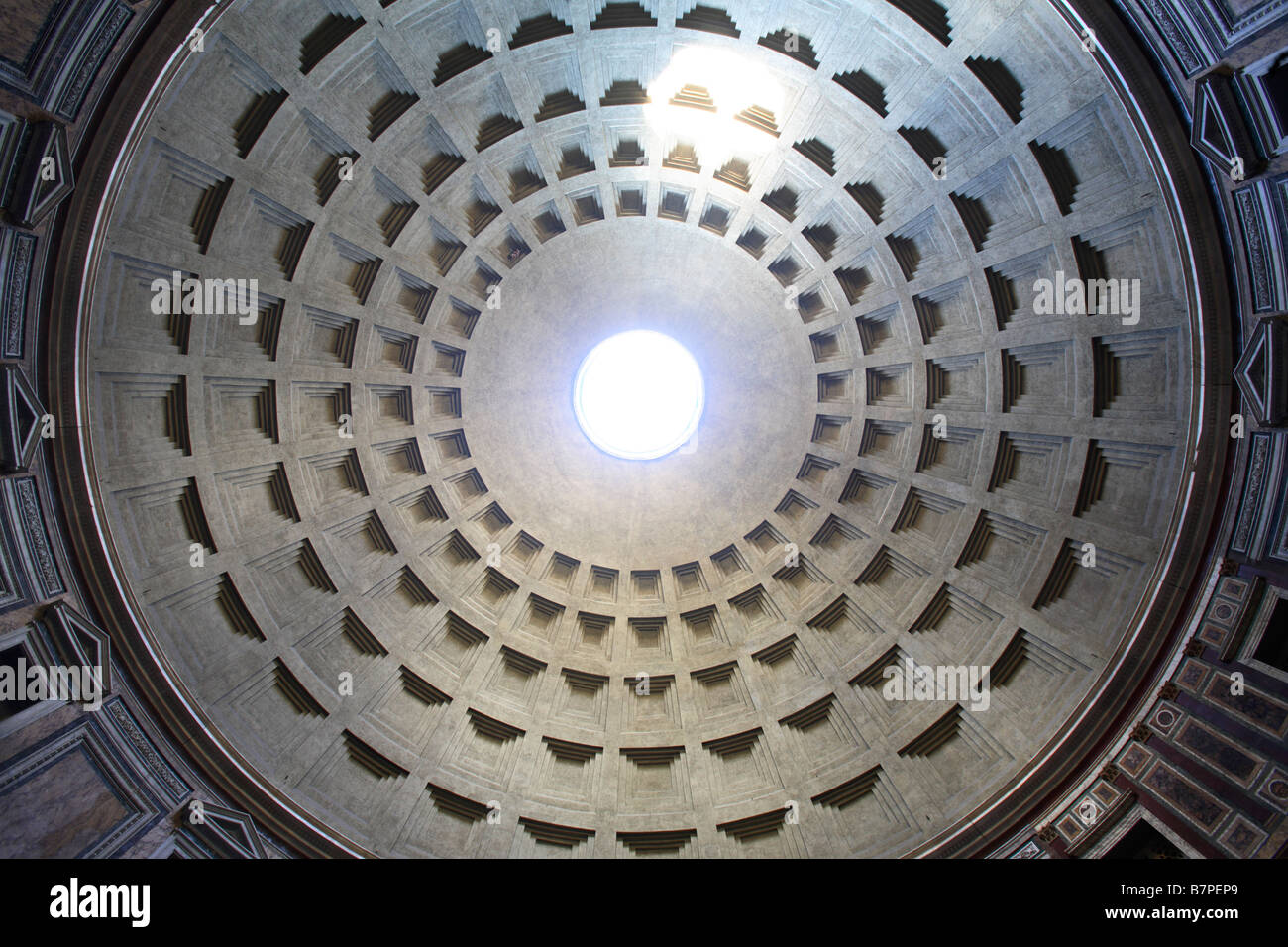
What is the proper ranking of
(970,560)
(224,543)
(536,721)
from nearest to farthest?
(224,543), (970,560), (536,721)

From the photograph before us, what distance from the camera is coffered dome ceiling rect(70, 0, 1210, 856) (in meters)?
20.0

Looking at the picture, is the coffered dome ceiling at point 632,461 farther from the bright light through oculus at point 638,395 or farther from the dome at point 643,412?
the bright light through oculus at point 638,395

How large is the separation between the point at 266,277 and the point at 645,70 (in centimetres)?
1284

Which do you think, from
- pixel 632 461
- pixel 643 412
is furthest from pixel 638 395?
pixel 632 461

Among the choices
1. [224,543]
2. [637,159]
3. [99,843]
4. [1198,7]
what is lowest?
[99,843]

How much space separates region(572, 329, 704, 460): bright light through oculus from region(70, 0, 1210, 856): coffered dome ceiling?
77 centimetres

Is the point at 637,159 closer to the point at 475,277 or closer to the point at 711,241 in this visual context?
the point at 711,241

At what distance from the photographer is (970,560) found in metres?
25.2

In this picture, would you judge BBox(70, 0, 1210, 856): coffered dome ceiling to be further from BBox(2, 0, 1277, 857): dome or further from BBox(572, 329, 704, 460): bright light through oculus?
BBox(572, 329, 704, 460): bright light through oculus

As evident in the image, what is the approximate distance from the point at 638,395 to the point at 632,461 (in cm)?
A: 387

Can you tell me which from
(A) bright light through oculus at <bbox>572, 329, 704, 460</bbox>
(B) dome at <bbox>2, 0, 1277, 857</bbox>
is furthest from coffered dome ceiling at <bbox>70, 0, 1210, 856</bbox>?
(A) bright light through oculus at <bbox>572, 329, 704, 460</bbox>

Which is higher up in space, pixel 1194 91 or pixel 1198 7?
pixel 1198 7

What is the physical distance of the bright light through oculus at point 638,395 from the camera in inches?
1161

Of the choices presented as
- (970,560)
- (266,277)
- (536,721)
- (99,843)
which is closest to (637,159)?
(266,277)
